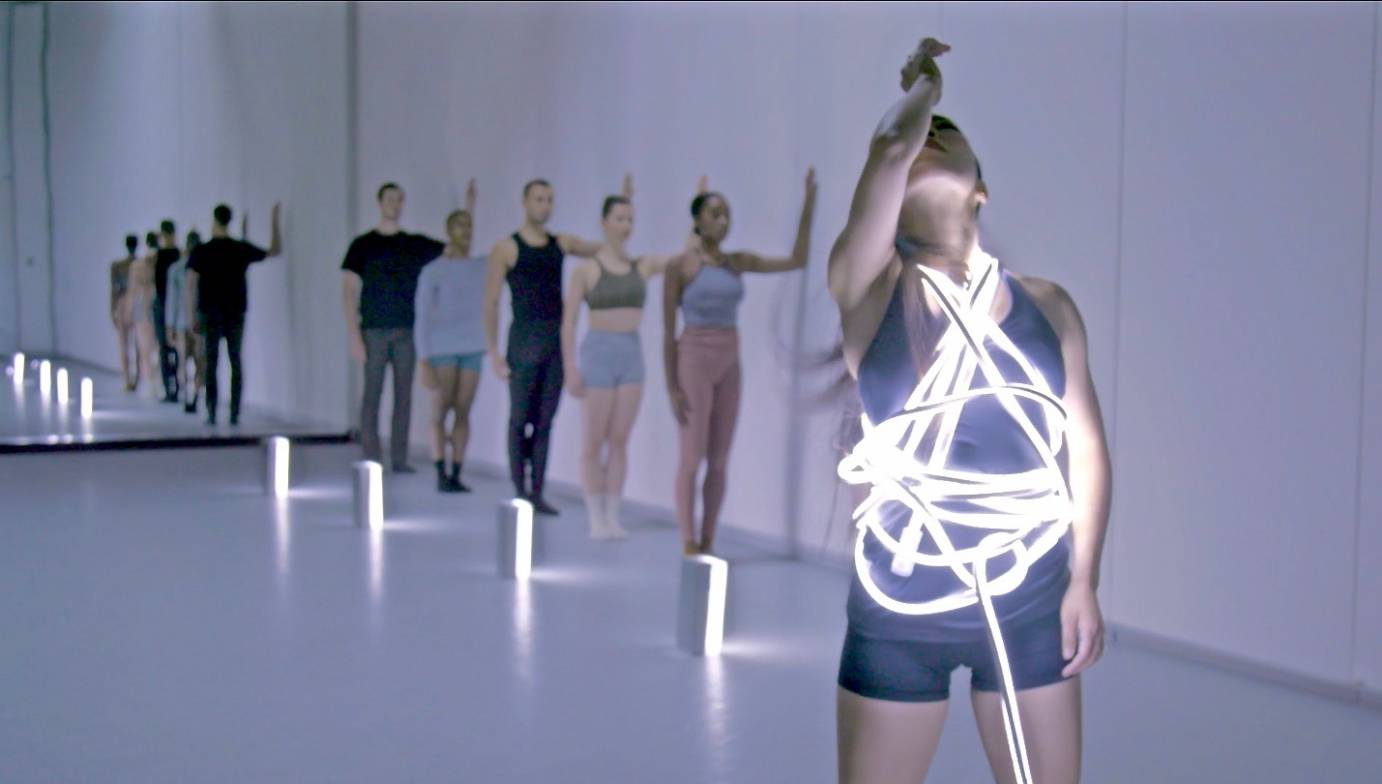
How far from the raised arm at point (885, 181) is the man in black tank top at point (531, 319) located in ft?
18.7

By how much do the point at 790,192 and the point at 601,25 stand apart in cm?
224

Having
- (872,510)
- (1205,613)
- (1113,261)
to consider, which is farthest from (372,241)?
(872,510)

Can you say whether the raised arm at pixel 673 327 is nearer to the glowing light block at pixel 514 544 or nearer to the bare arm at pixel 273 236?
the glowing light block at pixel 514 544

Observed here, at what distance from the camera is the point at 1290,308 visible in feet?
15.3

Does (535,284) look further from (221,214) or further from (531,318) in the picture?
(221,214)

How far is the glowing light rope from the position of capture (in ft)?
6.26

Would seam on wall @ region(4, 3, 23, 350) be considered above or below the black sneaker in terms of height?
above

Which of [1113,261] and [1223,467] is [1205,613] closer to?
[1223,467]

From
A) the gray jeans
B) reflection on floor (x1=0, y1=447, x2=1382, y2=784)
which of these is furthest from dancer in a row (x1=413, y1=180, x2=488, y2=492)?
reflection on floor (x1=0, y1=447, x2=1382, y2=784)

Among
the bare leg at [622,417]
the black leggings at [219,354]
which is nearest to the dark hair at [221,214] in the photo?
the black leggings at [219,354]

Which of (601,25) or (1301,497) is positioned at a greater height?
(601,25)

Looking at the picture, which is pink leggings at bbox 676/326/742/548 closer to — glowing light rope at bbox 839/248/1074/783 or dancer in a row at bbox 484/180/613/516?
dancer in a row at bbox 484/180/613/516

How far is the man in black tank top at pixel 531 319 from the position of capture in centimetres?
761

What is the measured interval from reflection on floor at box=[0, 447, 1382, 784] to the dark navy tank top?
1728mm
